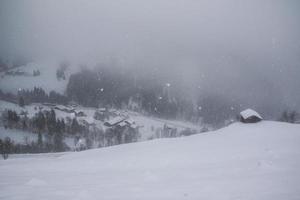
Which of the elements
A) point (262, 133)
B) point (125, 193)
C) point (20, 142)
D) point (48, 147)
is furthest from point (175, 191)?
point (20, 142)

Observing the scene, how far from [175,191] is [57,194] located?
3830 mm

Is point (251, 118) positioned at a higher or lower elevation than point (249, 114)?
lower

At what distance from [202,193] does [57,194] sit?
462 cm

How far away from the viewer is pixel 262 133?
3031 cm

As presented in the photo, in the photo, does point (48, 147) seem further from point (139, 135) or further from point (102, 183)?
point (102, 183)

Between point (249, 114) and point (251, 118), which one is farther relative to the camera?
point (249, 114)

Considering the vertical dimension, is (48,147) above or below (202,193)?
below

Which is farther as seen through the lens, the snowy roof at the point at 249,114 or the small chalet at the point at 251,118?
the snowy roof at the point at 249,114

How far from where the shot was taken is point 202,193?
656cm

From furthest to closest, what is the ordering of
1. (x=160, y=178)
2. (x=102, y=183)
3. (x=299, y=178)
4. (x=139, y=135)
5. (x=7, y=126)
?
(x=139, y=135)
(x=7, y=126)
(x=160, y=178)
(x=102, y=183)
(x=299, y=178)

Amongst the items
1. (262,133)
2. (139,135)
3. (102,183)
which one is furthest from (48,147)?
(102,183)

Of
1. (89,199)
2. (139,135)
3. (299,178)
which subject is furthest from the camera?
(139,135)

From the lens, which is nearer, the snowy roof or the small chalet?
the small chalet

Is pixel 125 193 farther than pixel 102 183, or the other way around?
pixel 102 183
